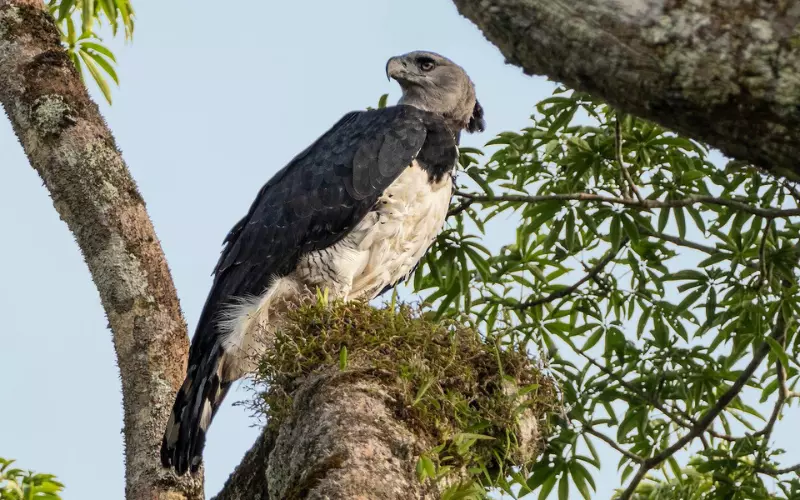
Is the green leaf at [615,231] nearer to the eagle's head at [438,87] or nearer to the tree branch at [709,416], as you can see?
the tree branch at [709,416]

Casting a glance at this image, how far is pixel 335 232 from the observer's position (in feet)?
17.1

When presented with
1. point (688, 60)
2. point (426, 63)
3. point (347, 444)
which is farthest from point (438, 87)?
point (688, 60)

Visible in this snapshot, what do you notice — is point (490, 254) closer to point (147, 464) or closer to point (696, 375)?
point (696, 375)

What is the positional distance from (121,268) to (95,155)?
1.71ft

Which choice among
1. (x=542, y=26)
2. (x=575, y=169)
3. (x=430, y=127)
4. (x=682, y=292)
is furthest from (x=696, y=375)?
(x=542, y=26)

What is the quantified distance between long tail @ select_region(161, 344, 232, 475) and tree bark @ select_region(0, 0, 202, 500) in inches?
2.2

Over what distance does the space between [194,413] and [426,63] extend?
9.44ft

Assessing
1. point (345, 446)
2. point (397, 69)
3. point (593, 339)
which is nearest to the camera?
point (345, 446)

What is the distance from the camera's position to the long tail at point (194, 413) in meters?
3.92

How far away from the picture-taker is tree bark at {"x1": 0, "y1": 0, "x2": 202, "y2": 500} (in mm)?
4008

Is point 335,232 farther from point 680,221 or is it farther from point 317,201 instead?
point 680,221

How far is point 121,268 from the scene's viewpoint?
161 inches

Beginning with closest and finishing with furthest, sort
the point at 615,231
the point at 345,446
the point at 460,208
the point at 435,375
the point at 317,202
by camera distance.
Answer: the point at 345,446
the point at 435,375
the point at 615,231
the point at 460,208
the point at 317,202

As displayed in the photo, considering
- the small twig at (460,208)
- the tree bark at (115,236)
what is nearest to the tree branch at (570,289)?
the small twig at (460,208)
